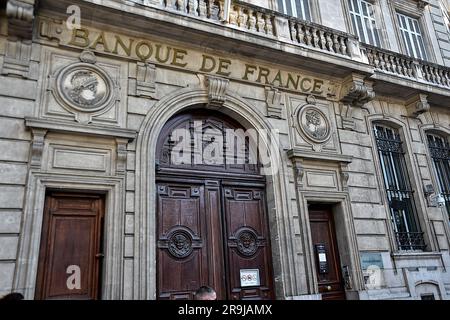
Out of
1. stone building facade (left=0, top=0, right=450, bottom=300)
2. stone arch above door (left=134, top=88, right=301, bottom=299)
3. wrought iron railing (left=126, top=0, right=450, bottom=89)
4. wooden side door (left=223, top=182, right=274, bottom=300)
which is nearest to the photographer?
stone building facade (left=0, top=0, right=450, bottom=300)

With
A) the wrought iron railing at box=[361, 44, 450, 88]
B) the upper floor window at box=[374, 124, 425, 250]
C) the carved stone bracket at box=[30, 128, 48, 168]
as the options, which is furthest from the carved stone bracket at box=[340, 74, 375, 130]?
the carved stone bracket at box=[30, 128, 48, 168]

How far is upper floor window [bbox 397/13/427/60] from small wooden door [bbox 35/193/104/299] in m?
10.1

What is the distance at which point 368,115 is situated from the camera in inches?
352

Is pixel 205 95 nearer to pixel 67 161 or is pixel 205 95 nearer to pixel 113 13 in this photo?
pixel 113 13

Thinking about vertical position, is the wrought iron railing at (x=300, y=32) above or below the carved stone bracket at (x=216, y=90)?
above

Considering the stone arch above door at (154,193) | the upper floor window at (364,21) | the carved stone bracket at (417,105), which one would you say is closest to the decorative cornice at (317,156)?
the stone arch above door at (154,193)

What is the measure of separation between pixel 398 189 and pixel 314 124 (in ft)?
9.41

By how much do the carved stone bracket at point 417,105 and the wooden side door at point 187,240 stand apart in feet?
20.1

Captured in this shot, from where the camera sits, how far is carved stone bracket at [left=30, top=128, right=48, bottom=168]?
17.3 ft

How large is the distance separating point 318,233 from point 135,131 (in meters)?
4.19

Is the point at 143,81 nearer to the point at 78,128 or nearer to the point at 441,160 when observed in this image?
the point at 78,128

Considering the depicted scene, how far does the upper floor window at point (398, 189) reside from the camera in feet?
28.1

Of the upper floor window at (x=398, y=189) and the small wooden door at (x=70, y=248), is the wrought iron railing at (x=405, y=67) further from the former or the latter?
the small wooden door at (x=70, y=248)

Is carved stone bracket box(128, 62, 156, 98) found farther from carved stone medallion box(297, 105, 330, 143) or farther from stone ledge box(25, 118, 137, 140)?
carved stone medallion box(297, 105, 330, 143)
